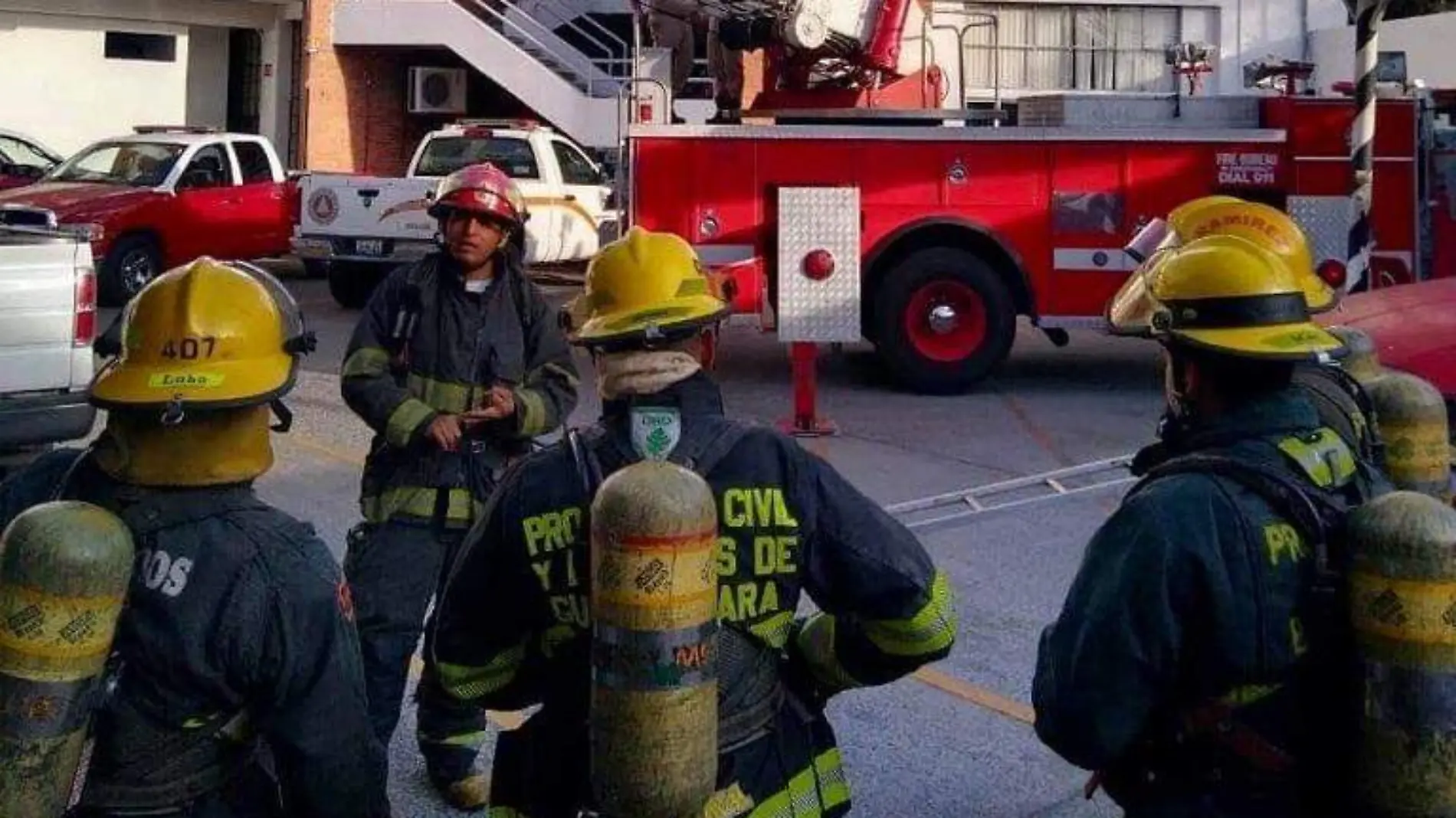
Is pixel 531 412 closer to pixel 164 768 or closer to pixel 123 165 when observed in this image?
pixel 164 768

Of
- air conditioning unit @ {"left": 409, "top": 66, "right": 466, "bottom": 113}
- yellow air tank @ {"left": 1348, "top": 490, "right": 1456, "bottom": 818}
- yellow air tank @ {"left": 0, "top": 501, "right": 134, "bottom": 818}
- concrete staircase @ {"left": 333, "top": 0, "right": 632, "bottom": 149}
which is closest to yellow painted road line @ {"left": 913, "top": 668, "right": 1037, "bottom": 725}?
yellow air tank @ {"left": 1348, "top": 490, "right": 1456, "bottom": 818}

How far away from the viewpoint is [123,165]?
54.9 feet

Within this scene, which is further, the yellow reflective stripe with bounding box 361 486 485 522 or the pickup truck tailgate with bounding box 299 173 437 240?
the pickup truck tailgate with bounding box 299 173 437 240

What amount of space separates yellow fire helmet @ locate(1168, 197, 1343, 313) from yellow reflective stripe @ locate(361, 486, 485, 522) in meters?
1.84

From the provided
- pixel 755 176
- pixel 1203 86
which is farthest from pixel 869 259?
pixel 1203 86

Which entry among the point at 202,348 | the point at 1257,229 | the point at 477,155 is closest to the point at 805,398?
the point at 1257,229

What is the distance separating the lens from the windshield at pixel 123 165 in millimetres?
16406

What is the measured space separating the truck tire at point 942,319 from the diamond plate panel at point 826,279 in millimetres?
958

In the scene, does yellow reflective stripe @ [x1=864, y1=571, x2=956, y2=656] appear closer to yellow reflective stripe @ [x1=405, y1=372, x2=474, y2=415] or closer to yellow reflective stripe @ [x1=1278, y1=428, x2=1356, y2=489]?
yellow reflective stripe @ [x1=1278, y1=428, x2=1356, y2=489]

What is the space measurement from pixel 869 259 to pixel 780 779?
892 centimetres

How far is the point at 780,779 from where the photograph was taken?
2.64 meters

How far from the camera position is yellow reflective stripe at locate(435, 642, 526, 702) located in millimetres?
2758

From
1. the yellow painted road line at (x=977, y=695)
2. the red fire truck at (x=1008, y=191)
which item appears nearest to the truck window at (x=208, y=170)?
the red fire truck at (x=1008, y=191)

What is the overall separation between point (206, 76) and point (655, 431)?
903 inches
